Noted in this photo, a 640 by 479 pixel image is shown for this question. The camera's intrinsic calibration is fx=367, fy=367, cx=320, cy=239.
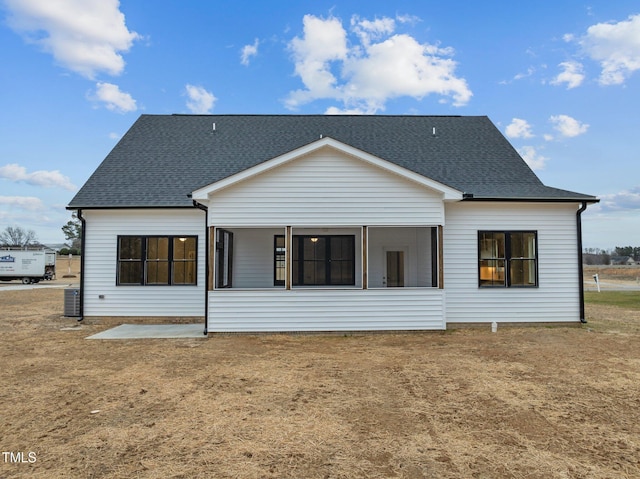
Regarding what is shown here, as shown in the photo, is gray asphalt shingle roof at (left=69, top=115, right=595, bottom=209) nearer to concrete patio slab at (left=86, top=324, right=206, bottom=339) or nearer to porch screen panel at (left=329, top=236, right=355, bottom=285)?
porch screen panel at (left=329, top=236, right=355, bottom=285)

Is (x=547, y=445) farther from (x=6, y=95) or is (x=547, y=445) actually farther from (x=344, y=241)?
(x=6, y=95)

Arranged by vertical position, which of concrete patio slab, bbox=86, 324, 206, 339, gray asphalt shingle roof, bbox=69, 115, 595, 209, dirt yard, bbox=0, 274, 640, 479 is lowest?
concrete patio slab, bbox=86, 324, 206, 339

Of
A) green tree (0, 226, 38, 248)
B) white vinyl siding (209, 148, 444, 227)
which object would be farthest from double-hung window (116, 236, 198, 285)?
green tree (0, 226, 38, 248)

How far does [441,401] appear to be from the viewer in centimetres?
473

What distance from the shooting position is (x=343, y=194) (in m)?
9.11

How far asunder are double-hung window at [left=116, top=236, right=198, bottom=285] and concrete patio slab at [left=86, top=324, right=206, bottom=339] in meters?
1.29

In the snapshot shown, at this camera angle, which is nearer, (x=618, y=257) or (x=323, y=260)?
(x=323, y=260)

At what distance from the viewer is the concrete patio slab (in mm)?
8859

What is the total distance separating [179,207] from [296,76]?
1991cm

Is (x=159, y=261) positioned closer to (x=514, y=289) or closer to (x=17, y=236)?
(x=514, y=289)

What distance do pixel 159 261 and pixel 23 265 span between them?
2478cm

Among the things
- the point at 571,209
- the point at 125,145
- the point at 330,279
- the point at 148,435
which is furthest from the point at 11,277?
the point at 571,209

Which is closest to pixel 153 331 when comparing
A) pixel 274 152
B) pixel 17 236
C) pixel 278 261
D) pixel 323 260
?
pixel 278 261

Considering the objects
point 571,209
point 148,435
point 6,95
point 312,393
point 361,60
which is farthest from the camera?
point 361,60
